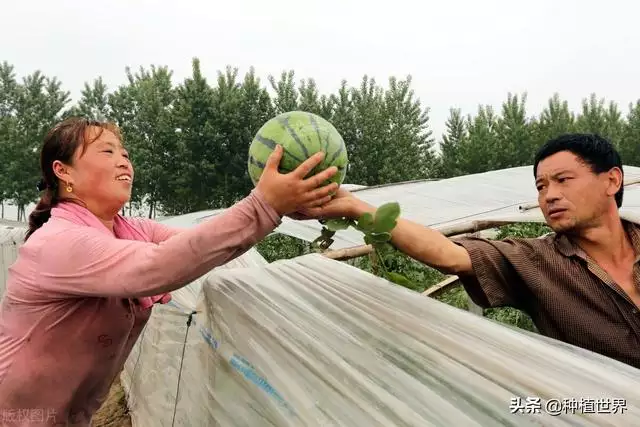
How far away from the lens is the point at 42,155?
1.51 metres

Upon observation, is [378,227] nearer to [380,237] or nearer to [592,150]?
[380,237]


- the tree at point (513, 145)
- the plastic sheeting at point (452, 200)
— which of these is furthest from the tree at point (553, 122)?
the plastic sheeting at point (452, 200)

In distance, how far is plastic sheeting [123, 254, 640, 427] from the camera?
82cm

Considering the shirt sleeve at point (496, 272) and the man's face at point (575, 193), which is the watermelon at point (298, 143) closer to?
the shirt sleeve at point (496, 272)

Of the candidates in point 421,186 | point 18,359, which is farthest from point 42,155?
point 421,186

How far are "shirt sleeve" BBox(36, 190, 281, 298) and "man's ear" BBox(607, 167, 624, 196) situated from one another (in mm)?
1049

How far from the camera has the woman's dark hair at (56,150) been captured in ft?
4.81

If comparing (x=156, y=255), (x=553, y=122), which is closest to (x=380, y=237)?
(x=156, y=255)

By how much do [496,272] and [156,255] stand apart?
986mm

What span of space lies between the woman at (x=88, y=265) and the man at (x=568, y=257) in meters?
0.50

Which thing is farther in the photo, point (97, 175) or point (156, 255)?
point (97, 175)

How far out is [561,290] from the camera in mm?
1465

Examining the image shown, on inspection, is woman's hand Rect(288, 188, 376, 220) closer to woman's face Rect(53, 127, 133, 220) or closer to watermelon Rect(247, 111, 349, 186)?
watermelon Rect(247, 111, 349, 186)

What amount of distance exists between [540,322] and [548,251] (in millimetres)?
221
